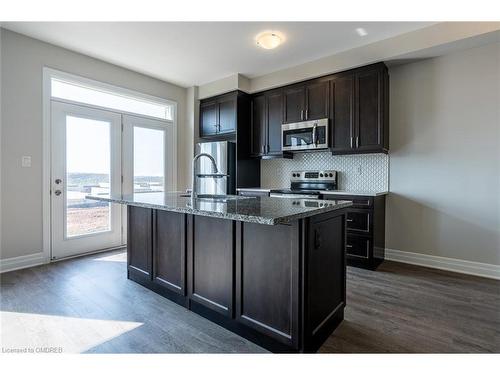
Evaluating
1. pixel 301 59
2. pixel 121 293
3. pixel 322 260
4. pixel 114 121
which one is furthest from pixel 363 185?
pixel 114 121

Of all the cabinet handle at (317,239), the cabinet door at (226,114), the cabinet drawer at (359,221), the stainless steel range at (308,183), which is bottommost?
the cabinet drawer at (359,221)

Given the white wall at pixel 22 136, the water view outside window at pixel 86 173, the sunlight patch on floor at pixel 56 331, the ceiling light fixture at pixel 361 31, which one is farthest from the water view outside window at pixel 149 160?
the ceiling light fixture at pixel 361 31

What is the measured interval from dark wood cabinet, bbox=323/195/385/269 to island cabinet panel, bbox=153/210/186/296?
6.19 feet

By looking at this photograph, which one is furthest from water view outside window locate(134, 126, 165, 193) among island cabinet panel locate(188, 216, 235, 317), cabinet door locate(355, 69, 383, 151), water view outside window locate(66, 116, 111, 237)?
cabinet door locate(355, 69, 383, 151)

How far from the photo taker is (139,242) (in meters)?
2.62

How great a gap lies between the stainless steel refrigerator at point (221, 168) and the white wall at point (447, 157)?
2307 mm

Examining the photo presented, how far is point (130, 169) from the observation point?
13.7ft

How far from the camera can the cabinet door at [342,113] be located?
3.43m

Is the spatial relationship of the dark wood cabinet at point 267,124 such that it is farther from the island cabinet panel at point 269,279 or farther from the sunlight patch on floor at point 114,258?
the island cabinet panel at point 269,279

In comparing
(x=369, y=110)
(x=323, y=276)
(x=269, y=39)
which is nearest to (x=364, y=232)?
(x=369, y=110)

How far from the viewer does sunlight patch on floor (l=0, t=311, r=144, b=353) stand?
1.68m

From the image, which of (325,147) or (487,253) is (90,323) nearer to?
(325,147)

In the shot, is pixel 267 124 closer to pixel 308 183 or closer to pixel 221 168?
pixel 221 168
